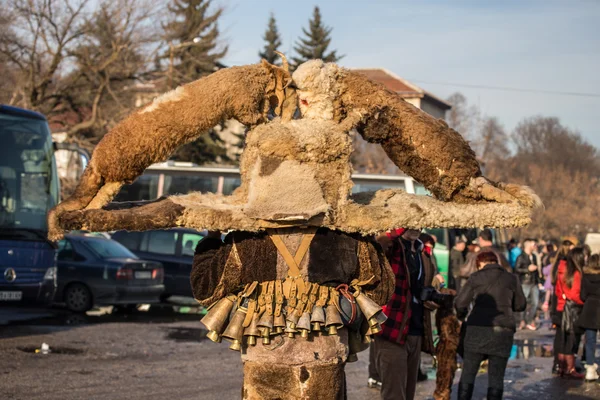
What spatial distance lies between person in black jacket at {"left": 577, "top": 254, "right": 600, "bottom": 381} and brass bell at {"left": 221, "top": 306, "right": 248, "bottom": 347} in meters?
9.05

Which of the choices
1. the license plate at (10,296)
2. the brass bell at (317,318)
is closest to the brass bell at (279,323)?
the brass bell at (317,318)

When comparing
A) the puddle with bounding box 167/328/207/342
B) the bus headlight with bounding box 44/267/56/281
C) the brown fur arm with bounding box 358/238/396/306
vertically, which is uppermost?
the brown fur arm with bounding box 358/238/396/306

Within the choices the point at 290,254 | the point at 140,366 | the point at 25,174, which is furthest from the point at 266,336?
the point at 25,174

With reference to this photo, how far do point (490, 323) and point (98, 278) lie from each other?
10.7 m

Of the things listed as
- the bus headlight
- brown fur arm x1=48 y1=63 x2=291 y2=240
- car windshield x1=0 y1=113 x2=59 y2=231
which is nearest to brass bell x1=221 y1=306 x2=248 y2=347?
brown fur arm x1=48 y1=63 x2=291 y2=240

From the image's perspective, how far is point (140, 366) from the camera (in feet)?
38.3

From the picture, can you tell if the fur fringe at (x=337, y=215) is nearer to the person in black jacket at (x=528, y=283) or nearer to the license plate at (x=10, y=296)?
the license plate at (x=10, y=296)

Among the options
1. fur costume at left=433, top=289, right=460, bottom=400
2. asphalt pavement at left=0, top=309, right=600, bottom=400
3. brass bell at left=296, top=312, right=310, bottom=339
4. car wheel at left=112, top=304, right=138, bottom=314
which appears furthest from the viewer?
car wheel at left=112, top=304, right=138, bottom=314

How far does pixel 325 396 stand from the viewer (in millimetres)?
4688

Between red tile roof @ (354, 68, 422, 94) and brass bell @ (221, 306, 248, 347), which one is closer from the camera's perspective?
brass bell @ (221, 306, 248, 347)

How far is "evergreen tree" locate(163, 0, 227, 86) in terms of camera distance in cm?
3366

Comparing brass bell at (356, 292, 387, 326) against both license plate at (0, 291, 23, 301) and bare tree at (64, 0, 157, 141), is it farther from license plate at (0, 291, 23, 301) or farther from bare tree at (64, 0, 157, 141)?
bare tree at (64, 0, 157, 141)

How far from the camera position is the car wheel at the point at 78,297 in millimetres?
18328

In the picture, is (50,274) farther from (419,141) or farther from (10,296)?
(419,141)
